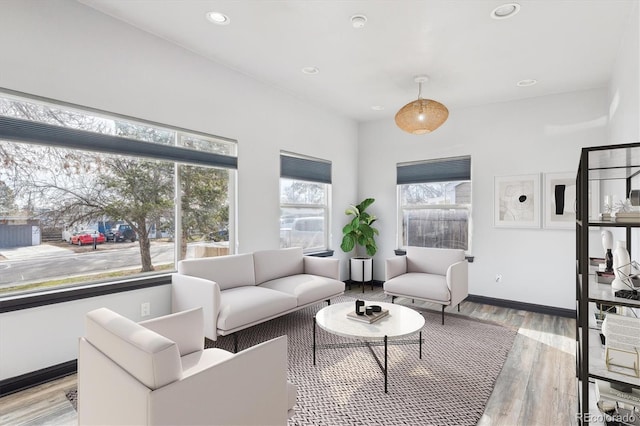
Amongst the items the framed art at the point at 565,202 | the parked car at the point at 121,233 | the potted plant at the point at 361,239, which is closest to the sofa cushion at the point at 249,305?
the parked car at the point at 121,233

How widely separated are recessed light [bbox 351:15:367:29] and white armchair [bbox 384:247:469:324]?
107 inches

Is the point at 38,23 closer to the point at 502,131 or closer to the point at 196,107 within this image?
the point at 196,107

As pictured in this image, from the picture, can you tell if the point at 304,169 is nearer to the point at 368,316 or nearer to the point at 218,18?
the point at 218,18

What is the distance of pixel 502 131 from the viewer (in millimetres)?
4637

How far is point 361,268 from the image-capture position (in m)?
5.40

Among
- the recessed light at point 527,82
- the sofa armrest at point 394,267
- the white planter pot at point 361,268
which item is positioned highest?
the recessed light at point 527,82

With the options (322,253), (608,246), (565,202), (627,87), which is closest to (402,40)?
(627,87)

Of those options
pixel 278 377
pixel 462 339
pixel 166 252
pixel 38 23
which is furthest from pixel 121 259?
pixel 462 339

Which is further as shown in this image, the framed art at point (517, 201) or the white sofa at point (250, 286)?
the framed art at point (517, 201)

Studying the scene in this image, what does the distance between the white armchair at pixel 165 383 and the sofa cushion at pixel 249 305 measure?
1.04 metres

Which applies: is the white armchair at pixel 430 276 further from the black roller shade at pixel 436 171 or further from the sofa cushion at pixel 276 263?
the black roller shade at pixel 436 171

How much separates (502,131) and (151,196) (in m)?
4.59

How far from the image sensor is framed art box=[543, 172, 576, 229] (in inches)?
162

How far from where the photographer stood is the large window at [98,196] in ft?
7.95
